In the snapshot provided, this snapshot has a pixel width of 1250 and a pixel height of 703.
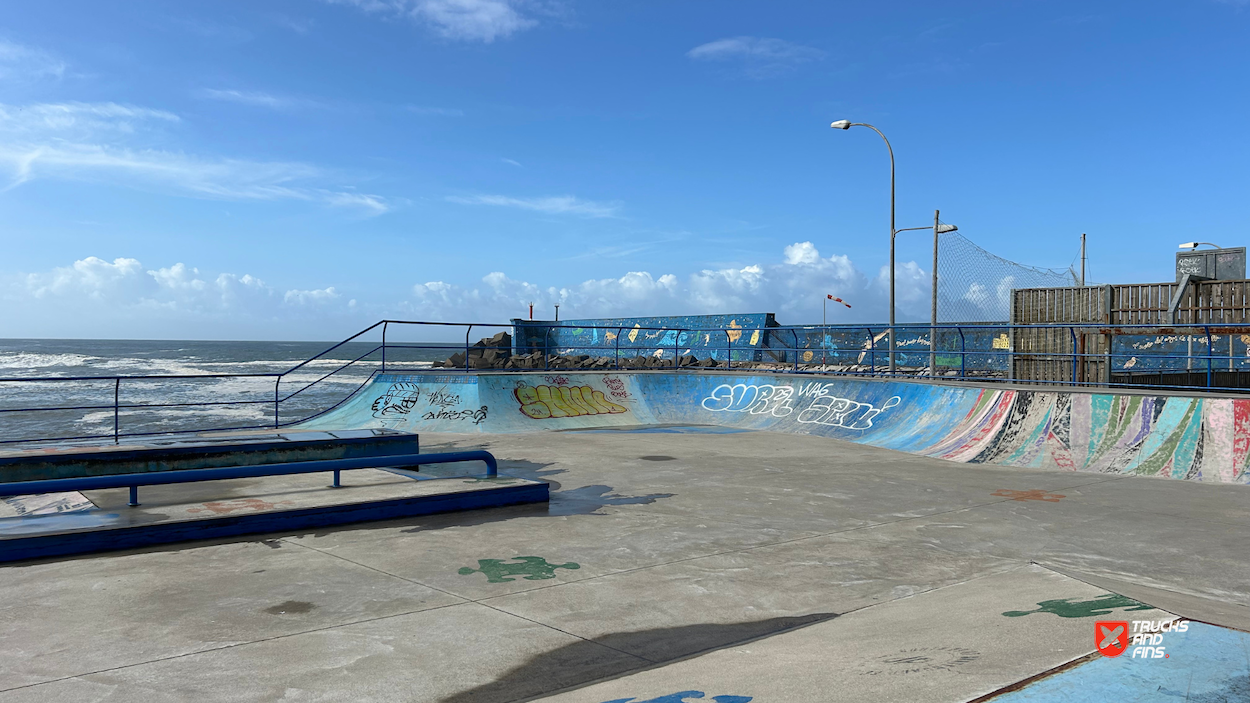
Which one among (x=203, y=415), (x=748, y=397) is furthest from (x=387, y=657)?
(x=203, y=415)

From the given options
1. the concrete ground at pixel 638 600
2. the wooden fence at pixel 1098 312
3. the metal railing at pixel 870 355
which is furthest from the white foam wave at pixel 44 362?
the concrete ground at pixel 638 600

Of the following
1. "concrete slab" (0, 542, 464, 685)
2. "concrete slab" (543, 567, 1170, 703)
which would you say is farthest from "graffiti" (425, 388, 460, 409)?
"concrete slab" (543, 567, 1170, 703)

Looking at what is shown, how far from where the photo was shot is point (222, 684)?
3.88m

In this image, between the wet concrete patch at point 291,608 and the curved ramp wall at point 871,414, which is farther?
the curved ramp wall at point 871,414

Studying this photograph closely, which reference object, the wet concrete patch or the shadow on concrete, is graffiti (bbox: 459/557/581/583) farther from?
the shadow on concrete

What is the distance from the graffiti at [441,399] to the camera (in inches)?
681

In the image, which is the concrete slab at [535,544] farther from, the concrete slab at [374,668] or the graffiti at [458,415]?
the graffiti at [458,415]

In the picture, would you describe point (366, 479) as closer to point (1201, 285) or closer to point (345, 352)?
point (1201, 285)

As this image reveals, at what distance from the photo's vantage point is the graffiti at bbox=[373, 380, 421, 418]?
56.5 feet

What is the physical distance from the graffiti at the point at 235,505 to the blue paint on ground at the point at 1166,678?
257 inches

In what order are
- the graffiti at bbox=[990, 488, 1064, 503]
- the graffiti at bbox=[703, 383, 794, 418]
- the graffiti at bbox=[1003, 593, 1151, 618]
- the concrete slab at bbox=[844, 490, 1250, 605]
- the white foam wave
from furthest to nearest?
1. the white foam wave
2. the graffiti at bbox=[703, 383, 794, 418]
3. the graffiti at bbox=[990, 488, 1064, 503]
4. the concrete slab at bbox=[844, 490, 1250, 605]
5. the graffiti at bbox=[1003, 593, 1151, 618]

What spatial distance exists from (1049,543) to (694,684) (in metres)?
4.81

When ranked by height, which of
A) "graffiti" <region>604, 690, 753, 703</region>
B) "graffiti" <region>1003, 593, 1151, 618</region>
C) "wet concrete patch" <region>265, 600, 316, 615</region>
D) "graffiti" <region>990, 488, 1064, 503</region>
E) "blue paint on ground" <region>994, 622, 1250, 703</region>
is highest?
"blue paint on ground" <region>994, 622, 1250, 703</region>

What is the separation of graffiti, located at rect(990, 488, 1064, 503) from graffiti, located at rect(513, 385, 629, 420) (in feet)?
33.3
